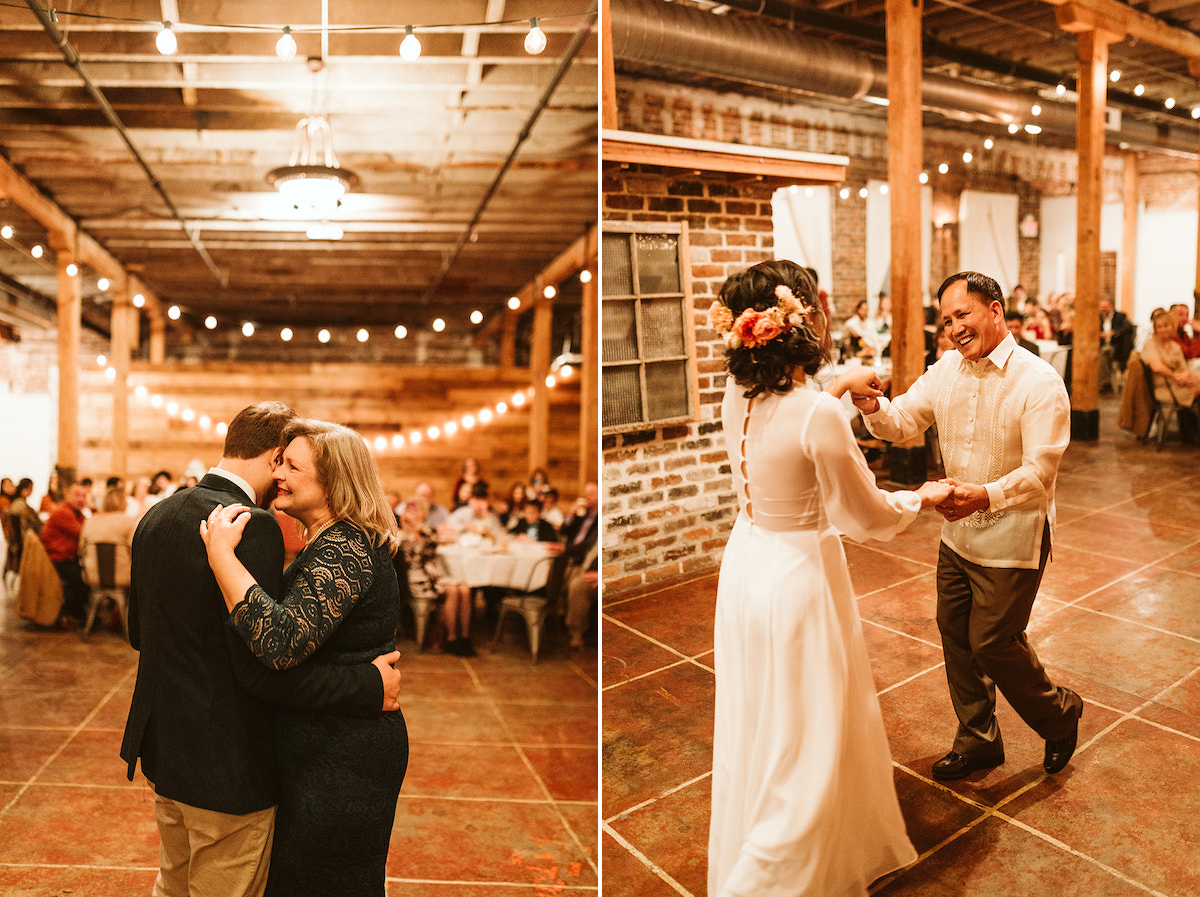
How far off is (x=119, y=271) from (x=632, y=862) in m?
10.5

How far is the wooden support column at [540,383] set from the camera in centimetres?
1137

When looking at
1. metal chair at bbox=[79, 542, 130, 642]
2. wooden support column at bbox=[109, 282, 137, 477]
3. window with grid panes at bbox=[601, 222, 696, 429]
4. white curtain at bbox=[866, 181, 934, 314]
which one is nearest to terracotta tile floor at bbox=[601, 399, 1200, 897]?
white curtain at bbox=[866, 181, 934, 314]

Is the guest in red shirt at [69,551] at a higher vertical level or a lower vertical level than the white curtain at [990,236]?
lower

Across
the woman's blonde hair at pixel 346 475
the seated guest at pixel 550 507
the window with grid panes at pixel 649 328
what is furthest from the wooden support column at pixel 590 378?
the woman's blonde hair at pixel 346 475

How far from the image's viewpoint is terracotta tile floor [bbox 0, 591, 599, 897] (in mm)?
3066

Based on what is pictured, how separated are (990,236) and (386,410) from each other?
1021 cm

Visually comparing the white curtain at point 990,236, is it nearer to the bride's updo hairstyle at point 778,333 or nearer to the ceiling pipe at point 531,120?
the bride's updo hairstyle at point 778,333

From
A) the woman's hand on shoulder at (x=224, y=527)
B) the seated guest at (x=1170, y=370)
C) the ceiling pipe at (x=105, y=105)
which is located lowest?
the woman's hand on shoulder at (x=224, y=527)

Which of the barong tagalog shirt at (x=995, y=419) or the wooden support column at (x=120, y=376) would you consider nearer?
the barong tagalog shirt at (x=995, y=419)

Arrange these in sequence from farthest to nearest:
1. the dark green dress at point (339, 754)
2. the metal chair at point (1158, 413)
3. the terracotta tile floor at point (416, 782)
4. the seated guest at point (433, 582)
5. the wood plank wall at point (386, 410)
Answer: the wood plank wall at point (386, 410) → the seated guest at point (433, 582) → the terracotta tile floor at point (416, 782) → the metal chair at point (1158, 413) → the dark green dress at point (339, 754)

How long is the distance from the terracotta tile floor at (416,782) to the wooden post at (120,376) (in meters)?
5.67

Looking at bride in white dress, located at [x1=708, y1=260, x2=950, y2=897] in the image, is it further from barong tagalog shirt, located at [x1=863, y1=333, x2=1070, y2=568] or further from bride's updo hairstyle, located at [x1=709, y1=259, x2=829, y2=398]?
barong tagalog shirt, located at [x1=863, y1=333, x2=1070, y2=568]

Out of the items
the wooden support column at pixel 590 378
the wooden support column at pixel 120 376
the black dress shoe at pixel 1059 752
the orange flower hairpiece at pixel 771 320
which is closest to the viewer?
the orange flower hairpiece at pixel 771 320

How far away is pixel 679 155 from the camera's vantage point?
3.01 metres
